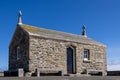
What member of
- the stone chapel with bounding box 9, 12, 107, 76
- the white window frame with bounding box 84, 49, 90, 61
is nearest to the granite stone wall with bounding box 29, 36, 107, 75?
the stone chapel with bounding box 9, 12, 107, 76

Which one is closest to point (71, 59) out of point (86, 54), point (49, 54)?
point (86, 54)

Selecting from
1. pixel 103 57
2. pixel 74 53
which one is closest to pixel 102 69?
pixel 103 57

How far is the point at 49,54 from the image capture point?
89.5 ft

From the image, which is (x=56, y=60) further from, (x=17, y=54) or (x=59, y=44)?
(x=17, y=54)

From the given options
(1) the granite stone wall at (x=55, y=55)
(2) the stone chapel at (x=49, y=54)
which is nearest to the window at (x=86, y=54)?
(2) the stone chapel at (x=49, y=54)

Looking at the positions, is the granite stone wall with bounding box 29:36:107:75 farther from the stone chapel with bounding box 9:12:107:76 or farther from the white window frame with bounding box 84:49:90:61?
the white window frame with bounding box 84:49:90:61

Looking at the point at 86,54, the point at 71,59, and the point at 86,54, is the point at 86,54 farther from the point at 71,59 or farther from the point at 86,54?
the point at 71,59

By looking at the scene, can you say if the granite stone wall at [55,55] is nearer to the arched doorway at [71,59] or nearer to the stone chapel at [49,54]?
the stone chapel at [49,54]

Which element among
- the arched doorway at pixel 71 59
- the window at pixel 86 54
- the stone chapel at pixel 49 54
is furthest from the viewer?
the window at pixel 86 54

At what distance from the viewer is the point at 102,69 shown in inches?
1319

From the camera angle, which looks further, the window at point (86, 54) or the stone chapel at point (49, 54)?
the window at point (86, 54)

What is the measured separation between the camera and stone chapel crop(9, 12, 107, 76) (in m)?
26.1

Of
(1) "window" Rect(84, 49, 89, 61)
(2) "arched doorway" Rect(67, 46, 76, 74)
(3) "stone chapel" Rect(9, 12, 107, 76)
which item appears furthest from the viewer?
(1) "window" Rect(84, 49, 89, 61)

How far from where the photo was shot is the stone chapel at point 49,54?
85.6 feet
